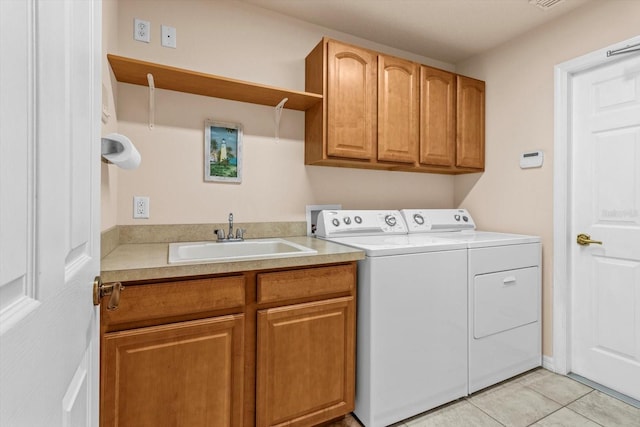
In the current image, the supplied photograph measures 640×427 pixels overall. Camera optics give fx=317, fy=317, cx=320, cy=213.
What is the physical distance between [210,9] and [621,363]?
3250mm

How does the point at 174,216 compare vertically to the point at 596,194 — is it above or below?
below

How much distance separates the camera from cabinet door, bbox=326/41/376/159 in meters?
1.98

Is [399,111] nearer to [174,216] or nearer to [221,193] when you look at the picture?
[221,193]

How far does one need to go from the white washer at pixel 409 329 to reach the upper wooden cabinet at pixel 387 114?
0.68m

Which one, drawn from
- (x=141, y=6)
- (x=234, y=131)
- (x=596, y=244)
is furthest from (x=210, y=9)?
(x=596, y=244)

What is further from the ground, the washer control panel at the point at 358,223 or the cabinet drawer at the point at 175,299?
the washer control panel at the point at 358,223

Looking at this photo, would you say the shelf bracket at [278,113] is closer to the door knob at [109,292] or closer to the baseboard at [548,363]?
the door knob at [109,292]

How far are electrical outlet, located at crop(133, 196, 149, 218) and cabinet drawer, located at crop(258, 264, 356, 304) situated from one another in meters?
0.87

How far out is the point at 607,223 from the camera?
6.39 ft

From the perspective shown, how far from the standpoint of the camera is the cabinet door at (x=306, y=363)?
141 cm

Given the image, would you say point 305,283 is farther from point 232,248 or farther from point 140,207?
point 140,207

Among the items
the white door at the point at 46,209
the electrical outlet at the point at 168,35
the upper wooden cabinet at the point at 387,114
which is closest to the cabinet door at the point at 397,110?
the upper wooden cabinet at the point at 387,114

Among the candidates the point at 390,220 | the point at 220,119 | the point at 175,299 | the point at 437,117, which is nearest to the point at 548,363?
the point at 390,220

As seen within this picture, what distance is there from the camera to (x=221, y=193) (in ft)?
6.49
